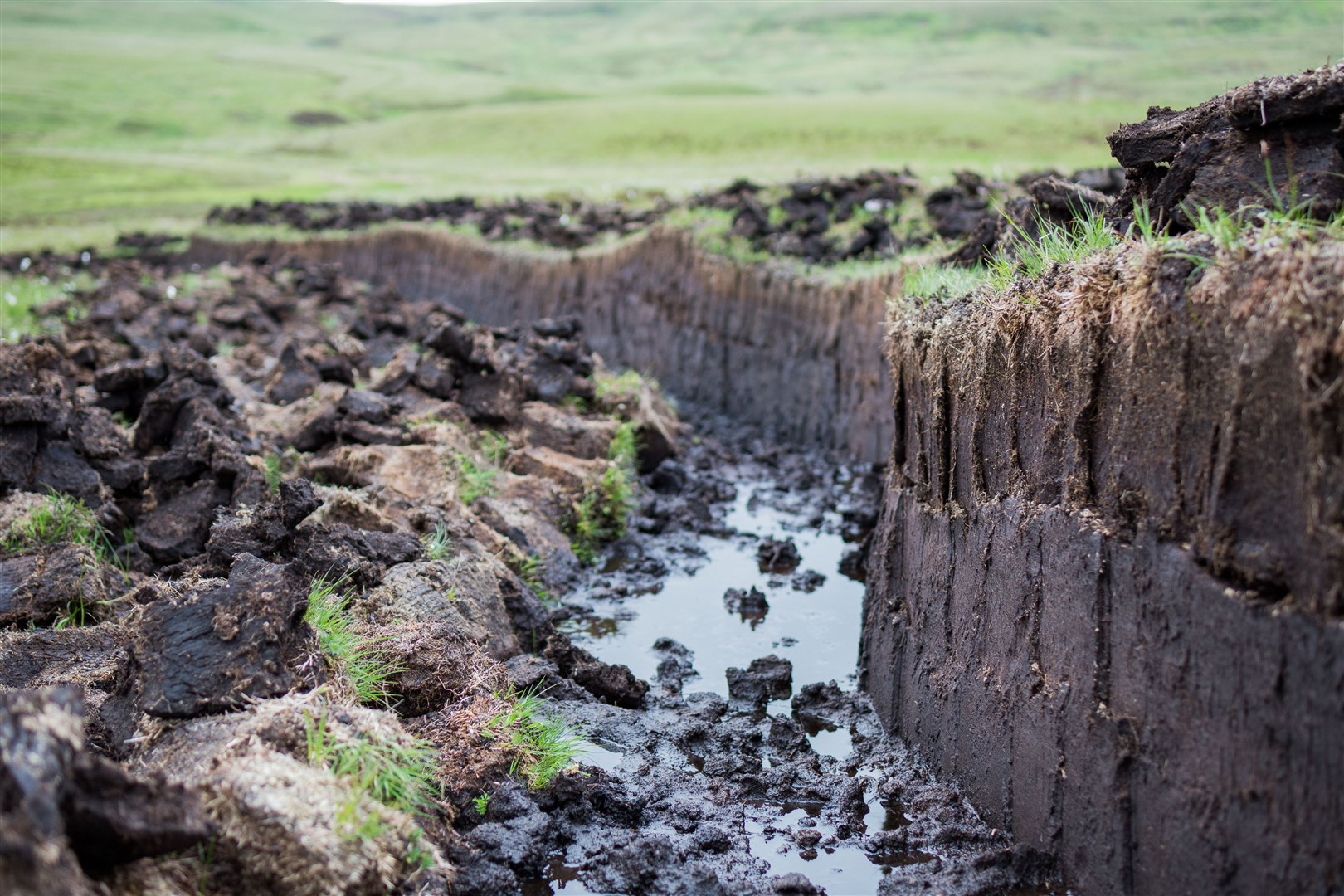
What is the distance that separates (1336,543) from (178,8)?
14612 cm

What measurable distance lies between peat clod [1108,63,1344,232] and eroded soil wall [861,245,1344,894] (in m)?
0.58

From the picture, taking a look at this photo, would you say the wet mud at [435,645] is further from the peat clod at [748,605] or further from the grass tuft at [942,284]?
the grass tuft at [942,284]

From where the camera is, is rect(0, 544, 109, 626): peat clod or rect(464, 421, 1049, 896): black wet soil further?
rect(0, 544, 109, 626): peat clod

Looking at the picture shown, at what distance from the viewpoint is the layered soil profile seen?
1066 centimetres

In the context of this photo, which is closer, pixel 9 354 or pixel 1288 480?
pixel 1288 480

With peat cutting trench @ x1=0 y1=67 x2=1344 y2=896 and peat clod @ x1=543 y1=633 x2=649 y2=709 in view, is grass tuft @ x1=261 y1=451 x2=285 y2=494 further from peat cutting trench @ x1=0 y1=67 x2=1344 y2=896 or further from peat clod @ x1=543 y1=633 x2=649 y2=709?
peat clod @ x1=543 y1=633 x2=649 y2=709

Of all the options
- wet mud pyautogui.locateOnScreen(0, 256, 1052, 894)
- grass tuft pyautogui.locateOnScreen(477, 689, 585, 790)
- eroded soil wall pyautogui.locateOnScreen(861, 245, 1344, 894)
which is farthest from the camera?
grass tuft pyautogui.locateOnScreen(477, 689, 585, 790)

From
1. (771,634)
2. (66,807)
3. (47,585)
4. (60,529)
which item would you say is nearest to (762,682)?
(771,634)

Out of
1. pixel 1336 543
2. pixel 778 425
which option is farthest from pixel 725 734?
pixel 778 425

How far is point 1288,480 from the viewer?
2.90 meters

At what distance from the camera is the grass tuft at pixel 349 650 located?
4.46 metres

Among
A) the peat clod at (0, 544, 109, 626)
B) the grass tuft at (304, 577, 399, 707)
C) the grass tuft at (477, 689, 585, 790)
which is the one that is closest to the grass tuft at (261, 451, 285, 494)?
the peat clod at (0, 544, 109, 626)

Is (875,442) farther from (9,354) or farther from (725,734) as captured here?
(9,354)

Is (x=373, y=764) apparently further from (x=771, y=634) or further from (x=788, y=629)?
(x=788, y=629)
